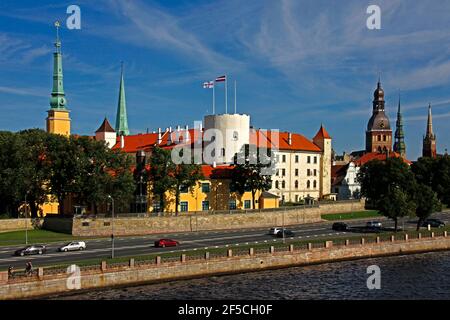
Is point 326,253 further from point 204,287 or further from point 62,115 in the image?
point 62,115

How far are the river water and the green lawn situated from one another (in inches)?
926

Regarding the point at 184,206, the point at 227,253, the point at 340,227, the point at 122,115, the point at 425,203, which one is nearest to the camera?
the point at 227,253

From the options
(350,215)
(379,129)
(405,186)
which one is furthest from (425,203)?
Answer: (379,129)

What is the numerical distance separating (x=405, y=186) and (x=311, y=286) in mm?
52677

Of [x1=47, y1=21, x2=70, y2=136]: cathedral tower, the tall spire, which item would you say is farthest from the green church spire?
the tall spire

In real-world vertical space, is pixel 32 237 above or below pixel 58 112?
below

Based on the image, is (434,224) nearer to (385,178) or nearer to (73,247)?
(385,178)

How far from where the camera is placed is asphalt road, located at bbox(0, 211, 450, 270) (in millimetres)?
54644

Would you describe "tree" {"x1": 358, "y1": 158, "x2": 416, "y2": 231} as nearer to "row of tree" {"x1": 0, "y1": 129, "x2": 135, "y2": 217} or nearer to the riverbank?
the riverbank

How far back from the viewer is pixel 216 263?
55.4 metres

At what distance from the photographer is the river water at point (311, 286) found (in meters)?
47.3

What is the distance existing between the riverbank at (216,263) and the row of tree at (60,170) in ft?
84.7

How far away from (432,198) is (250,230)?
27233 mm
